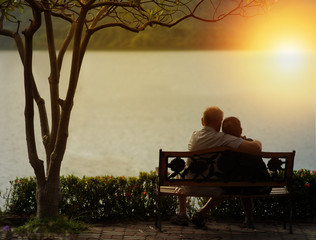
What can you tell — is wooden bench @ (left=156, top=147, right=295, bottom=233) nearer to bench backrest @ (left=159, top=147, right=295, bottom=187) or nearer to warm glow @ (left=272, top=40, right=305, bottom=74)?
bench backrest @ (left=159, top=147, right=295, bottom=187)

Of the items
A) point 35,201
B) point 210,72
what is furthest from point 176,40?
point 35,201

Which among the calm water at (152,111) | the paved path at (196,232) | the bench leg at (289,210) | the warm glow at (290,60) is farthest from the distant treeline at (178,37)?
the paved path at (196,232)

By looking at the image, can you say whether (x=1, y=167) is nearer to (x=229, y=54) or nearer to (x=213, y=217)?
(x=213, y=217)

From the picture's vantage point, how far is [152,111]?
3500 cm

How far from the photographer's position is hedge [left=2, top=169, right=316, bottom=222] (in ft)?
19.0

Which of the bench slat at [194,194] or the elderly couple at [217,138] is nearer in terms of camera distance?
the elderly couple at [217,138]

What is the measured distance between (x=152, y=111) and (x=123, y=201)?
2919cm

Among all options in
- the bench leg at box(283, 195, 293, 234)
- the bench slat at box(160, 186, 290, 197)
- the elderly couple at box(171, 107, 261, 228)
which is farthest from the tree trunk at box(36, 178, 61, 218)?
the bench leg at box(283, 195, 293, 234)

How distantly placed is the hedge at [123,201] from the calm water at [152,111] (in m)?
6.13

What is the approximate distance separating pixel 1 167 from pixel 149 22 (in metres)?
12.1

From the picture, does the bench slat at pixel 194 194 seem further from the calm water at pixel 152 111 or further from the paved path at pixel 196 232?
the calm water at pixel 152 111

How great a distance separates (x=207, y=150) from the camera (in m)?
5.03

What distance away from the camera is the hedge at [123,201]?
578 centimetres

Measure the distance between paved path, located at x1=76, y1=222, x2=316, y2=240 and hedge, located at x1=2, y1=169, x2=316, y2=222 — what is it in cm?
20
